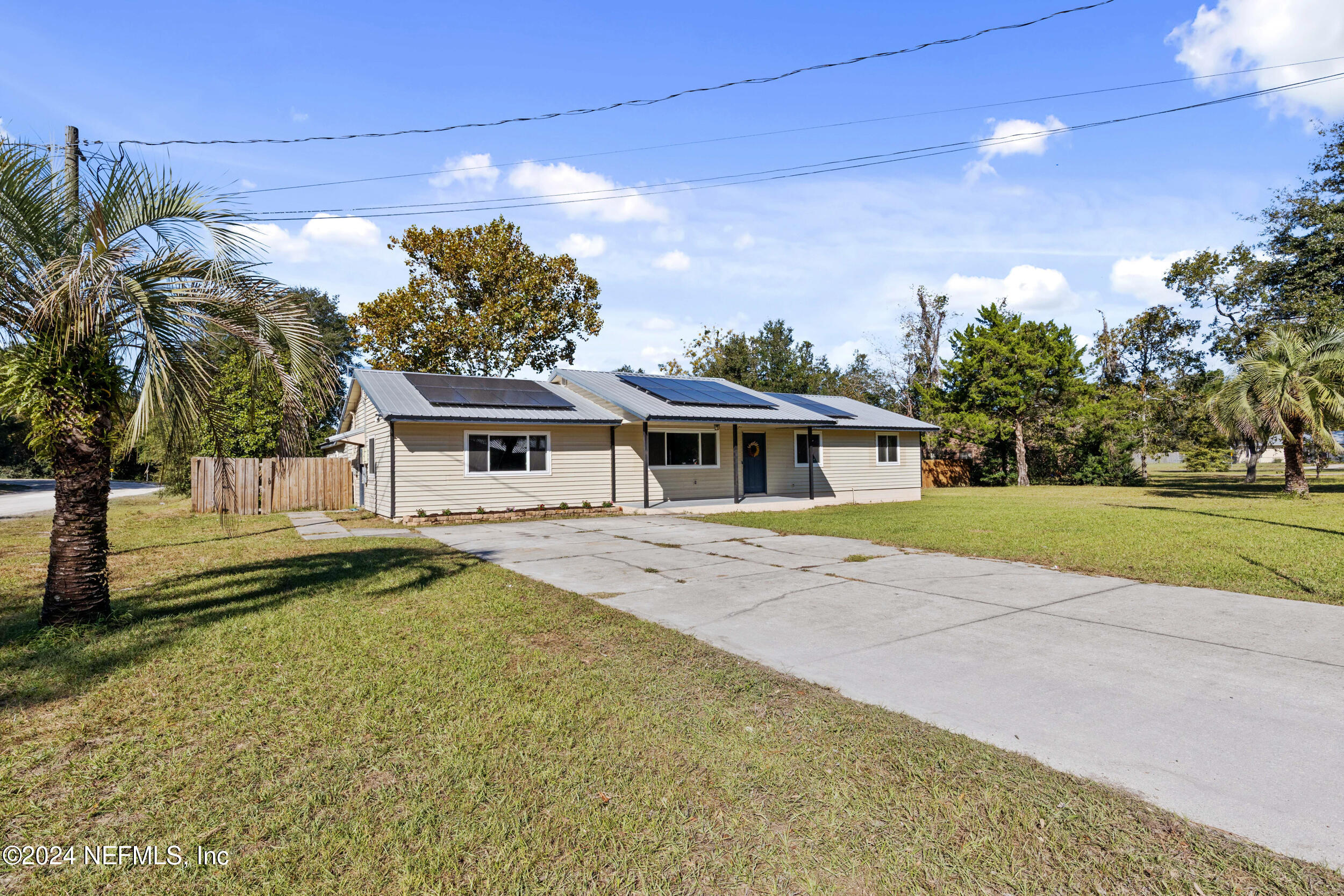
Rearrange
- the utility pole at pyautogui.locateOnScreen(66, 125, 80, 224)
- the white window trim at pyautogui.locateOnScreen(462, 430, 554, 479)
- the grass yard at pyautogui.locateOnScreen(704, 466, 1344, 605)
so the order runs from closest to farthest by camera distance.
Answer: the utility pole at pyautogui.locateOnScreen(66, 125, 80, 224)
the grass yard at pyautogui.locateOnScreen(704, 466, 1344, 605)
the white window trim at pyautogui.locateOnScreen(462, 430, 554, 479)

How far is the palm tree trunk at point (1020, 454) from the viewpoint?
99.2ft

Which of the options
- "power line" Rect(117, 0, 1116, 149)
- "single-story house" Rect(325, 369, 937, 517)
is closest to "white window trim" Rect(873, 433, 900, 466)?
"single-story house" Rect(325, 369, 937, 517)

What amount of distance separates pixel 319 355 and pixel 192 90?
30.0 feet

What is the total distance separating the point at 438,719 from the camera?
374cm

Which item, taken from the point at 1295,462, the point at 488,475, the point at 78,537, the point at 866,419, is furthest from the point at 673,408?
the point at 1295,462

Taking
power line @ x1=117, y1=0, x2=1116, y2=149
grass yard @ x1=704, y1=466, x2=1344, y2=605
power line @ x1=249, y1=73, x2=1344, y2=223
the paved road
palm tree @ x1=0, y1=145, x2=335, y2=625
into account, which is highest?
power line @ x1=117, y1=0, x2=1116, y2=149

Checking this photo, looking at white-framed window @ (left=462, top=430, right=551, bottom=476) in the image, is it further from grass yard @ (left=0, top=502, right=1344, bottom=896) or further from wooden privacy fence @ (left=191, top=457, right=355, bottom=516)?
grass yard @ (left=0, top=502, right=1344, bottom=896)

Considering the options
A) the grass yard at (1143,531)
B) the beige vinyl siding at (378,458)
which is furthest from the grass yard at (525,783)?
the beige vinyl siding at (378,458)

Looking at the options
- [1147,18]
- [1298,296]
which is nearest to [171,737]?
[1147,18]

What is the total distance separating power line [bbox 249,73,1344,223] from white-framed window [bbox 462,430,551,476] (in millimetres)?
5821

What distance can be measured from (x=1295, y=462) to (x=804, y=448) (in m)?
13.5

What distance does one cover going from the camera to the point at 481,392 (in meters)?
17.4

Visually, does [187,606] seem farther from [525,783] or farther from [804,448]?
[804,448]

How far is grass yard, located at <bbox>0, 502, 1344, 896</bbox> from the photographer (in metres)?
2.37
